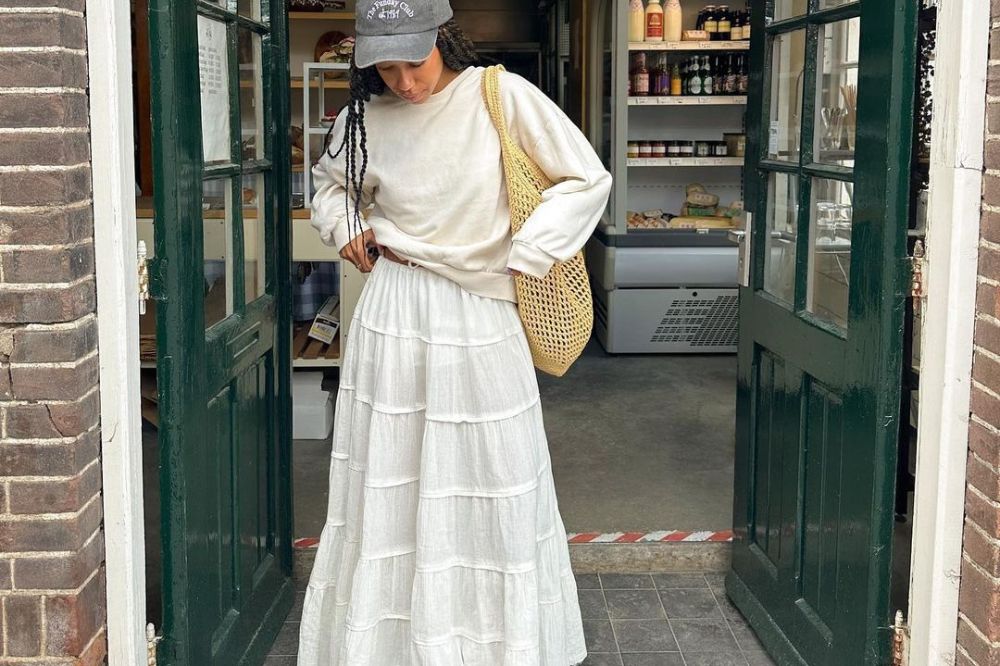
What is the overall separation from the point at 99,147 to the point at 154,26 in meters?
0.29

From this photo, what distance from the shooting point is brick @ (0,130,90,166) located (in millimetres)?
2213

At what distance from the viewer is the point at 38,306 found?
2.26 meters

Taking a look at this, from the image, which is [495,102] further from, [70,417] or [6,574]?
[6,574]

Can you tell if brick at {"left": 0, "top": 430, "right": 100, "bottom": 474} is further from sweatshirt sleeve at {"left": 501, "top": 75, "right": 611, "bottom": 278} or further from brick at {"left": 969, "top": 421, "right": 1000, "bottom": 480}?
brick at {"left": 969, "top": 421, "right": 1000, "bottom": 480}

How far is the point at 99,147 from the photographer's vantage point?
232 cm

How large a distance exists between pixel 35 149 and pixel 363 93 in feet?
2.50

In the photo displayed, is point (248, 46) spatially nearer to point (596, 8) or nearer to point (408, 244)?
point (408, 244)

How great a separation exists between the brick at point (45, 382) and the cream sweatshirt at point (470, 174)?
782mm

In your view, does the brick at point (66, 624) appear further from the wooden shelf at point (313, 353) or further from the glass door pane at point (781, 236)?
the wooden shelf at point (313, 353)

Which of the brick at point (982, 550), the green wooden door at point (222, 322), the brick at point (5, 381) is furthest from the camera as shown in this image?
the green wooden door at point (222, 322)

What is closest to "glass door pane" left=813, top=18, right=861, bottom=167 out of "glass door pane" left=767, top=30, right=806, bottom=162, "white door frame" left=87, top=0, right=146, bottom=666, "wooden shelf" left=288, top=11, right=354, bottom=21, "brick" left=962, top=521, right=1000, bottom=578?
"glass door pane" left=767, top=30, right=806, bottom=162

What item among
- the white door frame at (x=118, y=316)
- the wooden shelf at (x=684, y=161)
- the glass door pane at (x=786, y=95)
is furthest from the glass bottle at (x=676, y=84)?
the white door frame at (x=118, y=316)

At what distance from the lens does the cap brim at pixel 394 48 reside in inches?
96.8

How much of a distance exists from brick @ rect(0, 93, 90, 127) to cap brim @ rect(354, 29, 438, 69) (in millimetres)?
618
